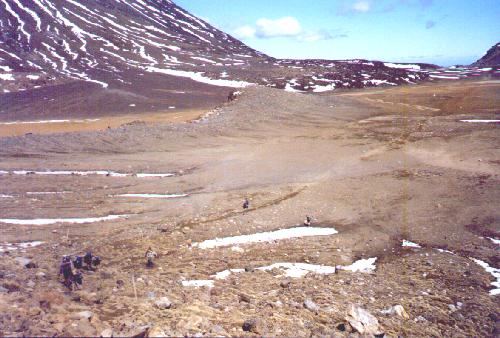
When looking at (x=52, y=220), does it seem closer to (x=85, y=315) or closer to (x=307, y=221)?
(x=85, y=315)

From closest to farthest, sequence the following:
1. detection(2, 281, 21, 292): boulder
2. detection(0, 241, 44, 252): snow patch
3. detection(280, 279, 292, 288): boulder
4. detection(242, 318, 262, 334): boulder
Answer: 1. detection(242, 318, 262, 334): boulder
2. detection(2, 281, 21, 292): boulder
3. detection(280, 279, 292, 288): boulder
4. detection(0, 241, 44, 252): snow patch

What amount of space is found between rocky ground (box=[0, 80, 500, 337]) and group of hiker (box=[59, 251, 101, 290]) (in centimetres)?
22

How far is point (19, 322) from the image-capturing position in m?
7.27

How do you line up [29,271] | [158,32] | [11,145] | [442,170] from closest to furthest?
[29,271]
[442,170]
[11,145]
[158,32]

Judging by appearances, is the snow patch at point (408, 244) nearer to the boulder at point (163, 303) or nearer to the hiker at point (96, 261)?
the boulder at point (163, 303)

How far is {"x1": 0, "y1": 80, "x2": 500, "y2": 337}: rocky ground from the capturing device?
29.2ft

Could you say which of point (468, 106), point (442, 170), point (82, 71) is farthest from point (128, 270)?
point (82, 71)

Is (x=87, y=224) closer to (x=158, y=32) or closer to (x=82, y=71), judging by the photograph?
(x=82, y=71)

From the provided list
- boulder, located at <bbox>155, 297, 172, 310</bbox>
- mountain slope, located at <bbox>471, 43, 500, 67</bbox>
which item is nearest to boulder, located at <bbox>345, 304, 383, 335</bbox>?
boulder, located at <bbox>155, 297, 172, 310</bbox>

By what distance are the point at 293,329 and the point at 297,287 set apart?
92.9 inches

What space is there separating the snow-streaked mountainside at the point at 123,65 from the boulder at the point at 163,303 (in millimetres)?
44402

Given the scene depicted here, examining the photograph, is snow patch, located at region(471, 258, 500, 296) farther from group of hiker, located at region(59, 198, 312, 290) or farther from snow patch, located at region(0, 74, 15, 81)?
snow patch, located at region(0, 74, 15, 81)

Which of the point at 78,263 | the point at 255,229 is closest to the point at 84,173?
the point at 255,229

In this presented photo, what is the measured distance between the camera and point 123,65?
272ft
